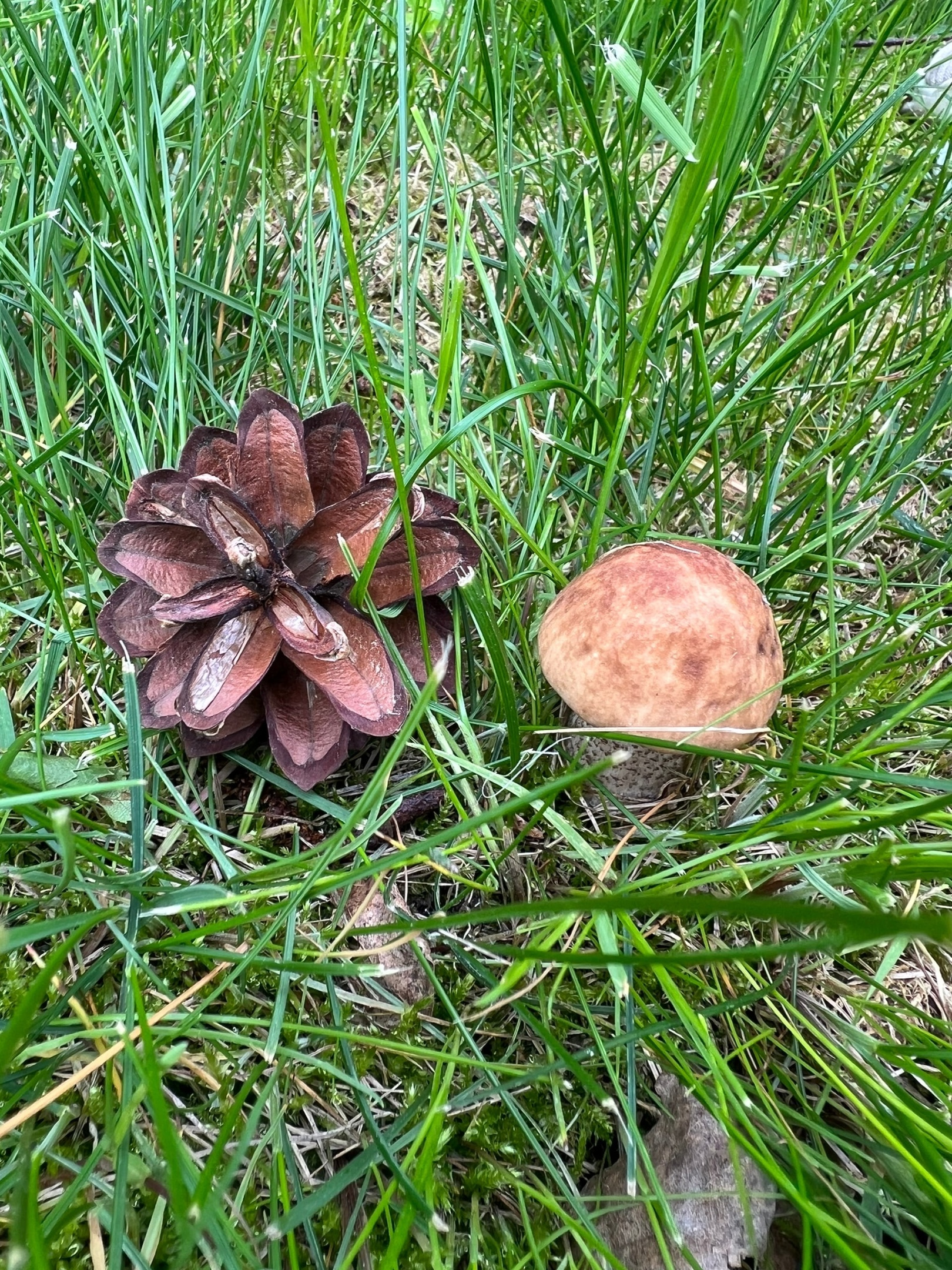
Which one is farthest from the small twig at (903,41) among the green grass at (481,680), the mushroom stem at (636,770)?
the mushroom stem at (636,770)

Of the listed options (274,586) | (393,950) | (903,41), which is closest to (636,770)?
(393,950)

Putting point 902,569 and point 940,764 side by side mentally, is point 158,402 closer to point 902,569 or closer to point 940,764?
point 902,569

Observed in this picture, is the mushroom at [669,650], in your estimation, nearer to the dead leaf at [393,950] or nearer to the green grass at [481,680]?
the green grass at [481,680]

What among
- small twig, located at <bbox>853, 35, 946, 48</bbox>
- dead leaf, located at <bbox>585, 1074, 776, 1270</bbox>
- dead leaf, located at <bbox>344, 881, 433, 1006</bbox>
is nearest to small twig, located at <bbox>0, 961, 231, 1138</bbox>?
dead leaf, located at <bbox>344, 881, 433, 1006</bbox>

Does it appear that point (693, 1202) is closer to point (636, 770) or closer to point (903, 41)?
point (636, 770)

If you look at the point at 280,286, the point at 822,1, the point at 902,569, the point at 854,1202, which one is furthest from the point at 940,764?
the point at 822,1

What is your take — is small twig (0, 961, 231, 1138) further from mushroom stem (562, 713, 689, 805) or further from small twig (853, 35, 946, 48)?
small twig (853, 35, 946, 48)
